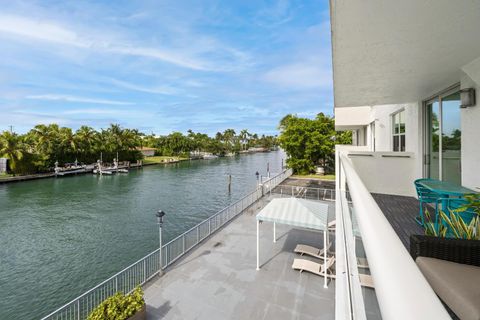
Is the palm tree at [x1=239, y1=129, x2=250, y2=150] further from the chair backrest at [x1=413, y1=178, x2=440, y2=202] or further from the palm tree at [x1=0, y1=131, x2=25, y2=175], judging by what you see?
the chair backrest at [x1=413, y1=178, x2=440, y2=202]

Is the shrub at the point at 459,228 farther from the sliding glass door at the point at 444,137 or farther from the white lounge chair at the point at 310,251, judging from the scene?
the white lounge chair at the point at 310,251

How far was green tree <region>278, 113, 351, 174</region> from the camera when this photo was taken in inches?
1110

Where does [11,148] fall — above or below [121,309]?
above

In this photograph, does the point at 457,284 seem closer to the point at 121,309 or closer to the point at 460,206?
the point at 460,206

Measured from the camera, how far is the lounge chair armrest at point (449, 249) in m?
2.07

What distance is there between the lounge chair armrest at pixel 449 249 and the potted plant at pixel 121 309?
19.6 ft

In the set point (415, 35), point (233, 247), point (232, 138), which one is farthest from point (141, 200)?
point (232, 138)

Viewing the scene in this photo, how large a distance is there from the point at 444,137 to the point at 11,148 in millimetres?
42961

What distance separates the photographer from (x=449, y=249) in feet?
7.09

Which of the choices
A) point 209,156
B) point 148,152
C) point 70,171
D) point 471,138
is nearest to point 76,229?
point 471,138

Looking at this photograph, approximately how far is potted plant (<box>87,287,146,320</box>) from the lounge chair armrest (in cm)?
599

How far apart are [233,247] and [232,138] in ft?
308

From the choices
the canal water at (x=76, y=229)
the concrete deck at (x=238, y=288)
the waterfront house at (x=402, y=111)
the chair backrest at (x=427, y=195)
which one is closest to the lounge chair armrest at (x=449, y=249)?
the waterfront house at (x=402, y=111)

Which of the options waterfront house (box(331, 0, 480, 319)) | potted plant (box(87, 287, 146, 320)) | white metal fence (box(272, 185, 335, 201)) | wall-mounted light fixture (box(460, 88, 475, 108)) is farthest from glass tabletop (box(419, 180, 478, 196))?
white metal fence (box(272, 185, 335, 201))
